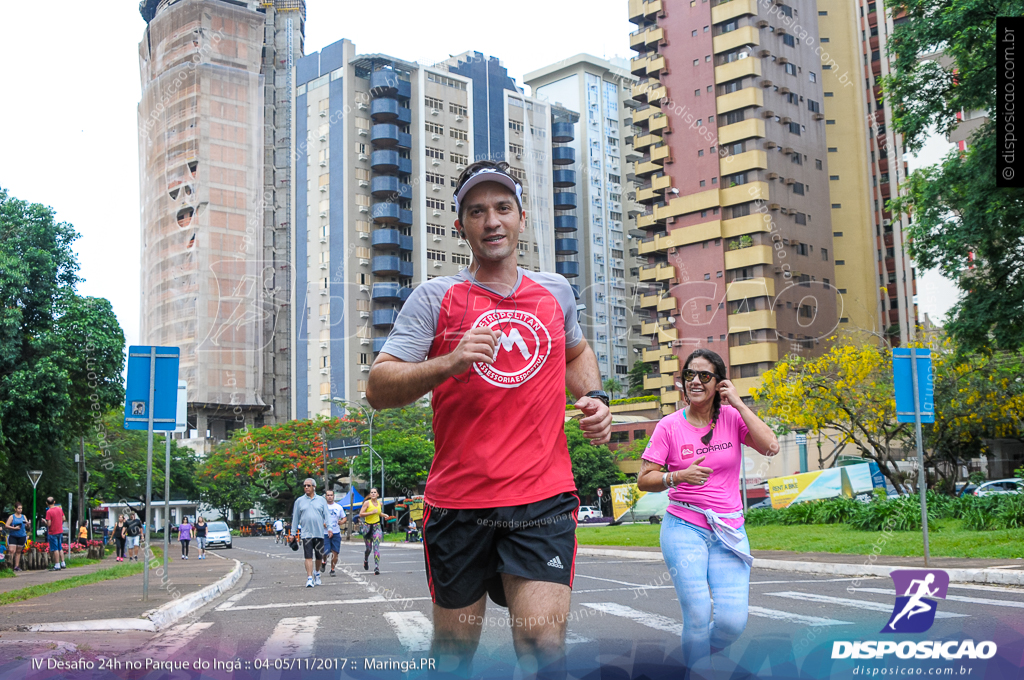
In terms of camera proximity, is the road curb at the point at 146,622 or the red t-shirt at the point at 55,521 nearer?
the road curb at the point at 146,622

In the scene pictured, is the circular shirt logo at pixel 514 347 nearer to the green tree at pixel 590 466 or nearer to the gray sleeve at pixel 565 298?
the gray sleeve at pixel 565 298

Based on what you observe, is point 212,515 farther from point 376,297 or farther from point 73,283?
point 73,283

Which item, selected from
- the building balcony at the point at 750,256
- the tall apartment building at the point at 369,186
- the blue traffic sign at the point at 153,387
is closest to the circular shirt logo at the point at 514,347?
the blue traffic sign at the point at 153,387

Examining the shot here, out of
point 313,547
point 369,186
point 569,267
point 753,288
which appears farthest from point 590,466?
point 313,547

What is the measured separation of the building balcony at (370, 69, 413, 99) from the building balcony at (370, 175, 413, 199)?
733 cm

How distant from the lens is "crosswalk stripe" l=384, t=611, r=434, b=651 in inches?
309

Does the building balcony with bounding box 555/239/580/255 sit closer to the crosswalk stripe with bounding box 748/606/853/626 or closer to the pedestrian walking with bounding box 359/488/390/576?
the pedestrian walking with bounding box 359/488/390/576

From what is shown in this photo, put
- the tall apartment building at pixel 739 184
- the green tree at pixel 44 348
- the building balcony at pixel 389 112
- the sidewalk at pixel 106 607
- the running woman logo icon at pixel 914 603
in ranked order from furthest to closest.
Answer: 1. the building balcony at pixel 389 112
2. the tall apartment building at pixel 739 184
3. the green tree at pixel 44 348
4. the sidewalk at pixel 106 607
5. the running woman logo icon at pixel 914 603

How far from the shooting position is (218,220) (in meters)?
86.9

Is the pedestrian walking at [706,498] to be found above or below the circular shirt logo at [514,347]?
below

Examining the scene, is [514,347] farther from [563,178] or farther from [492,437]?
[563,178]

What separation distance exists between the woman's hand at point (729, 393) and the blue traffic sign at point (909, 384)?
8286mm

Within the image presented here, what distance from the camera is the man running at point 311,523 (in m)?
16.2

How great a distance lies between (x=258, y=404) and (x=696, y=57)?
49.4m
